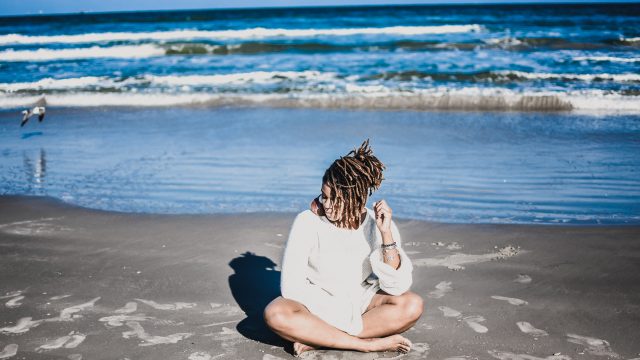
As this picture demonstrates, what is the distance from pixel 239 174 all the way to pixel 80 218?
7.04 ft

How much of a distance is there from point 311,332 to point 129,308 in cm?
145

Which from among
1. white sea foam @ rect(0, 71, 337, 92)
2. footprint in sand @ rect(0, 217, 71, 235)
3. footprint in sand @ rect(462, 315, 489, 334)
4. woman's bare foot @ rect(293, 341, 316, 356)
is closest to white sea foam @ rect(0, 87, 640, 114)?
white sea foam @ rect(0, 71, 337, 92)

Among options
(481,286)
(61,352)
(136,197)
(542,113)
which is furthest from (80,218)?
(542,113)

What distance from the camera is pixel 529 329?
12.0 feet

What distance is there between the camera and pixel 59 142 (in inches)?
376

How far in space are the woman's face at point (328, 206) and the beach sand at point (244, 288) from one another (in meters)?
0.83

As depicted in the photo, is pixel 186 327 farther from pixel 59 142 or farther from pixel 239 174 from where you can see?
pixel 59 142

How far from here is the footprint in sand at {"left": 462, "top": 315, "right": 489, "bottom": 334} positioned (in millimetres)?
3648

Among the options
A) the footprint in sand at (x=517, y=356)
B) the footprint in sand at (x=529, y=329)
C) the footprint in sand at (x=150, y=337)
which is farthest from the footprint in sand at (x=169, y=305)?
the footprint in sand at (x=529, y=329)

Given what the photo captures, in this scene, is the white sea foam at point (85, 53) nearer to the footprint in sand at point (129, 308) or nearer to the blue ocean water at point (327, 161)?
the blue ocean water at point (327, 161)

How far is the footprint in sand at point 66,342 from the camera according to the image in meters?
3.46

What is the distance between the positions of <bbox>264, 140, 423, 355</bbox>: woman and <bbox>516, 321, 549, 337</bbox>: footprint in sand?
77 centimetres

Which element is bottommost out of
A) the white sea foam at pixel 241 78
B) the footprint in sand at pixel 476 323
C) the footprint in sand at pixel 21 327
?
the footprint in sand at pixel 476 323

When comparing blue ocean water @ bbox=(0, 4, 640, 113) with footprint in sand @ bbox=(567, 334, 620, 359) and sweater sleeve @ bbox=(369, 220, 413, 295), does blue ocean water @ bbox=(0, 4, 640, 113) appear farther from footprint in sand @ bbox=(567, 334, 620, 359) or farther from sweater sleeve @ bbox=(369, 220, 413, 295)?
sweater sleeve @ bbox=(369, 220, 413, 295)
